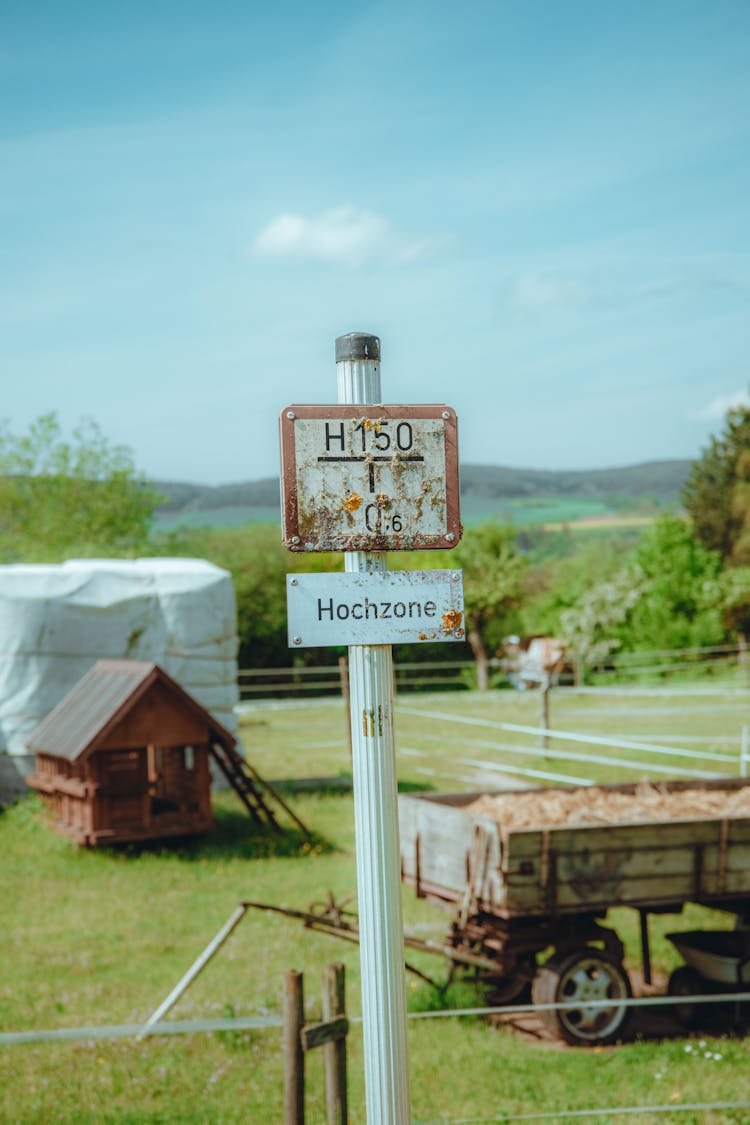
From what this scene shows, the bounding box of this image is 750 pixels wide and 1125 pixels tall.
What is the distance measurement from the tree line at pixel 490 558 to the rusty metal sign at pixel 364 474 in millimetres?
28192

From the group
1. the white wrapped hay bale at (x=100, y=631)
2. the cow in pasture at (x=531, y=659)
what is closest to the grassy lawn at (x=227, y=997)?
the white wrapped hay bale at (x=100, y=631)

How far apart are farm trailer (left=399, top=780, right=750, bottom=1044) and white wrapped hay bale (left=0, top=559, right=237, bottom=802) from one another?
9736mm

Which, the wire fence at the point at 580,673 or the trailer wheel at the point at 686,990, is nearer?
the trailer wheel at the point at 686,990

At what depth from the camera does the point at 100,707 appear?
1310 cm

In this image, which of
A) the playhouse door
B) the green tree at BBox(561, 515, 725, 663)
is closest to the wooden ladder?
the playhouse door

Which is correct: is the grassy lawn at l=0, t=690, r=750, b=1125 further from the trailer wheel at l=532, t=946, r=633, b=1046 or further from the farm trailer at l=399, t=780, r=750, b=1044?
the farm trailer at l=399, t=780, r=750, b=1044

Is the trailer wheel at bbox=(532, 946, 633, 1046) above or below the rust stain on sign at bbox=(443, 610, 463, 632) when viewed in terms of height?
below

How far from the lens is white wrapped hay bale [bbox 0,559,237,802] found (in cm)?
1630

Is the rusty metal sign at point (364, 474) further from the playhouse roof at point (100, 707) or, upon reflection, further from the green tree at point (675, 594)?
the green tree at point (675, 594)

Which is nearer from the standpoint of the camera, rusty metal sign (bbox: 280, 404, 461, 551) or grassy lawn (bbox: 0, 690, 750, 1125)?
rusty metal sign (bbox: 280, 404, 461, 551)

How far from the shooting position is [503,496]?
10000 cm

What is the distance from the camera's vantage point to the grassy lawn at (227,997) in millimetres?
6469

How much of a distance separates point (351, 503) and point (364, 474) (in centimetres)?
9

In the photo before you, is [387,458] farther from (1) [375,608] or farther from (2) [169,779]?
(2) [169,779]
